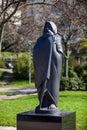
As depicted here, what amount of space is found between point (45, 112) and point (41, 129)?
14.7 inches

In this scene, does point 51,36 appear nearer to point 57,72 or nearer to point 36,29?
point 57,72

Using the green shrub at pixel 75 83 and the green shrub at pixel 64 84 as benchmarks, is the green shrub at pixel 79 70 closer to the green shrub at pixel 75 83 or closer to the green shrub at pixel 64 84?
the green shrub at pixel 75 83

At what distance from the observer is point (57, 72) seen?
920cm

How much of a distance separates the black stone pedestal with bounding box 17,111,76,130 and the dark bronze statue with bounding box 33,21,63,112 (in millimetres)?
260

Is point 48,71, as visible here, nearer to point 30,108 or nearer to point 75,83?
point 30,108

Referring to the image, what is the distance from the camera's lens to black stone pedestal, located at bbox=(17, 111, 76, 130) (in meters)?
8.64

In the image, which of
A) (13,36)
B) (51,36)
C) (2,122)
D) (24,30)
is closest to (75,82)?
(24,30)

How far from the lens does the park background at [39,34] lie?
16031 mm

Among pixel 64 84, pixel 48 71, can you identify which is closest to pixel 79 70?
pixel 64 84

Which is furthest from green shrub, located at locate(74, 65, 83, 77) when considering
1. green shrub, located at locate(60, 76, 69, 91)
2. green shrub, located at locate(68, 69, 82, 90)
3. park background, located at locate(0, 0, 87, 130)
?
green shrub, located at locate(60, 76, 69, 91)

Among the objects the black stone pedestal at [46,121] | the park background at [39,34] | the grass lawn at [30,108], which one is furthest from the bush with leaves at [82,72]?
the black stone pedestal at [46,121]

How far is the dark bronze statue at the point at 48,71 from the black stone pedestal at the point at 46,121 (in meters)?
0.26

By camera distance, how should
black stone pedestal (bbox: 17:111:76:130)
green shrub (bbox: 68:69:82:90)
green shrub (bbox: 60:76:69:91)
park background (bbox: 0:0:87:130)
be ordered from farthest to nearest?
1. green shrub (bbox: 68:69:82:90)
2. green shrub (bbox: 60:76:69:91)
3. park background (bbox: 0:0:87:130)
4. black stone pedestal (bbox: 17:111:76:130)

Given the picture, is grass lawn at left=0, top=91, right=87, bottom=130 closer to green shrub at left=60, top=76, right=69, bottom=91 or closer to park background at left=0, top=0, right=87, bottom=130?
park background at left=0, top=0, right=87, bottom=130
